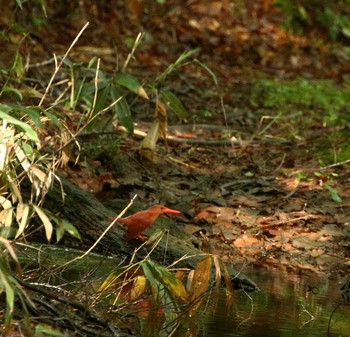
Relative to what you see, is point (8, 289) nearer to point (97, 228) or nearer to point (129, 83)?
point (97, 228)

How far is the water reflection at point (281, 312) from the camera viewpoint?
3725 millimetres

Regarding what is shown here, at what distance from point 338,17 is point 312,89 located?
10.3 feet

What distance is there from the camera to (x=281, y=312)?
4.13 meters

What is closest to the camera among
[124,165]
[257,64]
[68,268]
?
[68,268]

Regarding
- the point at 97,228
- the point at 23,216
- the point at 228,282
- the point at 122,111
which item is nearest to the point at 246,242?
the point at 122,111

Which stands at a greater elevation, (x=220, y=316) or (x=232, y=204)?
(x=220, y=316)

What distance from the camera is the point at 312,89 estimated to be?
10.0m

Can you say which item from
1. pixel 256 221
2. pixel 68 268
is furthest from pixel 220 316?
pixel 256 221

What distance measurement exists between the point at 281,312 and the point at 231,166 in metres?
3.20

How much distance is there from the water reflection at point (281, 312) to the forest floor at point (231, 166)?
1.95 ft

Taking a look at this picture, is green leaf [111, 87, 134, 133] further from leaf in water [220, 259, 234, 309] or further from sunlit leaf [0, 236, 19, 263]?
sunlit leaf [0, 236, 19, 263]

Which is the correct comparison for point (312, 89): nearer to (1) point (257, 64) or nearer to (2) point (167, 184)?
(1) point (257, 64)

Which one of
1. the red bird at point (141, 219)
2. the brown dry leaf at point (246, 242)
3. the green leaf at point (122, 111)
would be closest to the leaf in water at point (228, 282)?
the red bird at point (141, 219)

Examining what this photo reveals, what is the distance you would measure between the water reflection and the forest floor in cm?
60
